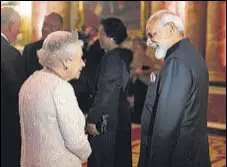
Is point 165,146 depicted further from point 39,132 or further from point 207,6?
point 207,6

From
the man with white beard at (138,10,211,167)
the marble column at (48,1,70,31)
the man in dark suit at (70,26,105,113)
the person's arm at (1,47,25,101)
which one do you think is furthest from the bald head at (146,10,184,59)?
the marble column at (48,1,70,31)

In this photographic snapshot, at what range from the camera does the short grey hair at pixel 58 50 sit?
8.54ft

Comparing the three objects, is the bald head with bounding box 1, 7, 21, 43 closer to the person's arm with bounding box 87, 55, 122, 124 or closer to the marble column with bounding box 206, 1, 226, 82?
the person's arm with bounding box 87, 55, 122, 124

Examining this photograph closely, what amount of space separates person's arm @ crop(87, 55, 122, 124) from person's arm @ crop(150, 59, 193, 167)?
1.00m

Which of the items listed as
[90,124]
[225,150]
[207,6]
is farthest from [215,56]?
[90,124]

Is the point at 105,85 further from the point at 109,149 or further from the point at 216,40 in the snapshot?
the point at 216,40

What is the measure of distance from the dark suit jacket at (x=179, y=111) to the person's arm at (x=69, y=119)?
1.96 feet

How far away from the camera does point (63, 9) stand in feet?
35.4

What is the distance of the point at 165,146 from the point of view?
2.90m

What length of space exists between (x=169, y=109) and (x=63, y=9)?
27.2 feet

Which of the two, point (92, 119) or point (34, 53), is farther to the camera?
point (34, 53)

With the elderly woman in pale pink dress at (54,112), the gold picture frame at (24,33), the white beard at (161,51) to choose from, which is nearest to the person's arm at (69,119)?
the elderly woman in pale pink dress at (54,112)

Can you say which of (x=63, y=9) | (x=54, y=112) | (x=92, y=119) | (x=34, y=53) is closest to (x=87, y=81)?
(x=34, y=53)

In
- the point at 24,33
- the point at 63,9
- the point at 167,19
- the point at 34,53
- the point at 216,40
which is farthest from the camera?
the point at 24,33
